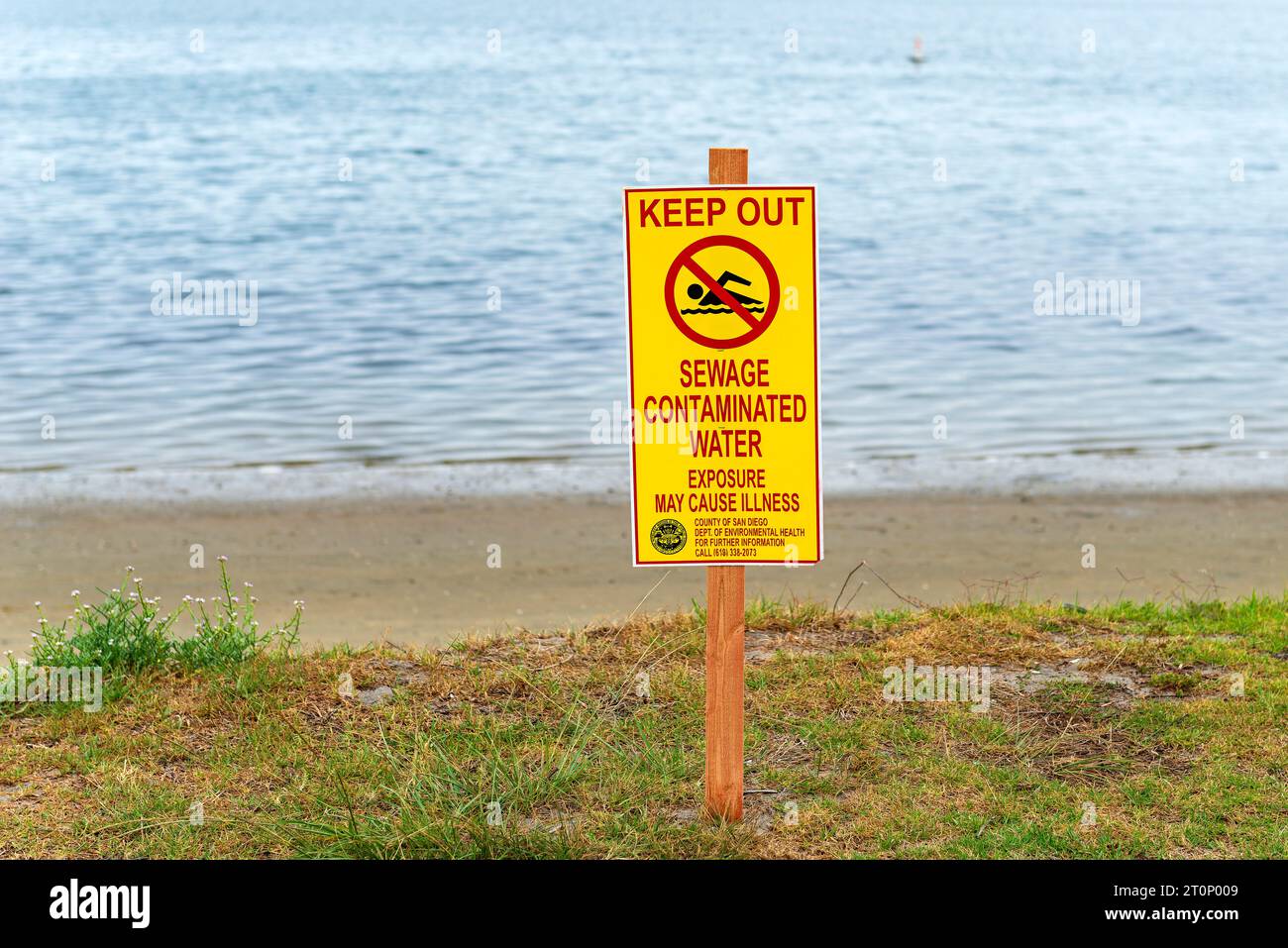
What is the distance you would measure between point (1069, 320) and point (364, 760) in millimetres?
16315

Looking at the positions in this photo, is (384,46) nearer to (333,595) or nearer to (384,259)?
(384,259)

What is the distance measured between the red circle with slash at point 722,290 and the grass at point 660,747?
150 centimetres

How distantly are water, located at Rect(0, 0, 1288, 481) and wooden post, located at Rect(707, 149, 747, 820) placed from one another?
743 cm

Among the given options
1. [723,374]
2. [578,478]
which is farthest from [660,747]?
[578,478]

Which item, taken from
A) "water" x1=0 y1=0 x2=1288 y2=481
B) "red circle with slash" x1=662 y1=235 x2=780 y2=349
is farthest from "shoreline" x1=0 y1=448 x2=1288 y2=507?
"red circle with slash" x1=662 y1=235 x2=780 y2=349

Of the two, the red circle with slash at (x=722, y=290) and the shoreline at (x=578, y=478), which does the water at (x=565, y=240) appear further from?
the red circle with slash at (x=722, y=290)

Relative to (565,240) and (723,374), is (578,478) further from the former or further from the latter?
(565,240)

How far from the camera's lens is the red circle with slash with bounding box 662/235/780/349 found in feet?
13.9

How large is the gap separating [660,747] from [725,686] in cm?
75

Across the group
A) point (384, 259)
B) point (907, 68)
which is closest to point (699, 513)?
point (384, 259)

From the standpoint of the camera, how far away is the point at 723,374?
4320 mm

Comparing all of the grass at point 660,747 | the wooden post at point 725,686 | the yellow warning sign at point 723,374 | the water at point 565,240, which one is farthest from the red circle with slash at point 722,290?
the water at point 565,240

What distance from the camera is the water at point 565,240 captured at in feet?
45.6

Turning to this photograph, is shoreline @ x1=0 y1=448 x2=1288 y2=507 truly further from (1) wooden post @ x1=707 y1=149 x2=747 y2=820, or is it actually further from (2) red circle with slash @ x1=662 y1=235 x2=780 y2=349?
(2) red circle with slash @ x1=662 y1=235 x2=780 y2=349
